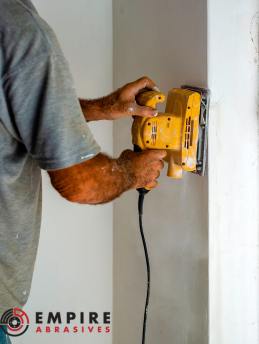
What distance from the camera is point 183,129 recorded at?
41.8 inches

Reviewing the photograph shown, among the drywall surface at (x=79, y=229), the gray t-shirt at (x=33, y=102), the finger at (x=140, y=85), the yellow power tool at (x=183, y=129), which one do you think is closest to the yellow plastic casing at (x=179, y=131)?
the yellow power tool at (x=183, y=129)

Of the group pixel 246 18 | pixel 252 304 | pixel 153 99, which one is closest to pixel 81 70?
pixel 153 99

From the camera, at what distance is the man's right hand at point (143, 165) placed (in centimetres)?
102

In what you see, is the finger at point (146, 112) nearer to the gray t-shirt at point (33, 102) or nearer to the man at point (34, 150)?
the man at point (34, 150)

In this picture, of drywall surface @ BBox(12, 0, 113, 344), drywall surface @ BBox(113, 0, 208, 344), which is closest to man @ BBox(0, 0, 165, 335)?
drywall surface @ BBox(113, 0, 208, 344)

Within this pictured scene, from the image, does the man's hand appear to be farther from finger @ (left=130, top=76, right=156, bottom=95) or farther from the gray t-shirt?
the gray t-shirt

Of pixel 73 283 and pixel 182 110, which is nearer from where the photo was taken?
pixel 182 110

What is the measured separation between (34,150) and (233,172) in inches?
21.7

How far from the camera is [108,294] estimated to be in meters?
1.79

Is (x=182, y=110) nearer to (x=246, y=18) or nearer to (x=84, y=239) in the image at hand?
(x=246, y=18)

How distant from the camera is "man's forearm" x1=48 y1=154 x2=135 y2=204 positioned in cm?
86

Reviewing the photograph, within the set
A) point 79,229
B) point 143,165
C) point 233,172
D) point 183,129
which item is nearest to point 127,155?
point 143,165

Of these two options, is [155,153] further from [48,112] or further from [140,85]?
[48,112]

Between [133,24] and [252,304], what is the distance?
3.49 ft
